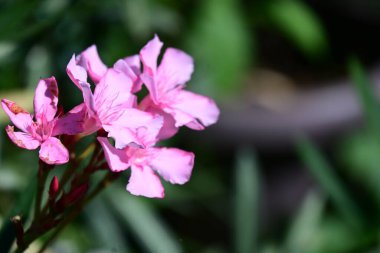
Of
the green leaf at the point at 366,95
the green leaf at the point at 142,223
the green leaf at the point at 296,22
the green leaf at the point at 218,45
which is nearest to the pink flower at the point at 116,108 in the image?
the green leaf at the point at 366,95

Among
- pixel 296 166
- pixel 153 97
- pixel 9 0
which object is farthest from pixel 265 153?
pixel 153 97

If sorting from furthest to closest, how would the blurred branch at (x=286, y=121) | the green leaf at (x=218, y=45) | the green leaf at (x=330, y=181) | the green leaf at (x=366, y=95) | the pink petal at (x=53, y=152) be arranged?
the blurred branch at (x=286, y=121) → the green leaf at (x=218, y=45) → the green leaf at (x=330, y=181) → the green leaf at (x=366, y=95) → the pink petal at (x=53, y=152)

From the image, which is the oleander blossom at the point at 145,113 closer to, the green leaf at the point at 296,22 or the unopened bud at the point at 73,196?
Result: the unopened bud at the point at 73,196

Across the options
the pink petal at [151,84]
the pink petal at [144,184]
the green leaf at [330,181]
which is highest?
the pink petal at [151,84]

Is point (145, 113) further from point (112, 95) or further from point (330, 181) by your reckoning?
point (330, 181)

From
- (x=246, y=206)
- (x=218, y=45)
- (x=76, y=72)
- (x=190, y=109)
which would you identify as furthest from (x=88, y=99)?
(x=218, y=45)

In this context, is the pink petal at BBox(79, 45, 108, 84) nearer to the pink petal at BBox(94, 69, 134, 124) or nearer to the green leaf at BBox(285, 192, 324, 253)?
the pink petal at BBox(94, 69, 134, 124)

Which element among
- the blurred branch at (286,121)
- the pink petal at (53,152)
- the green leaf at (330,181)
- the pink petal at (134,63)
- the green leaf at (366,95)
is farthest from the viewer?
the blurred branch at (286,121)
